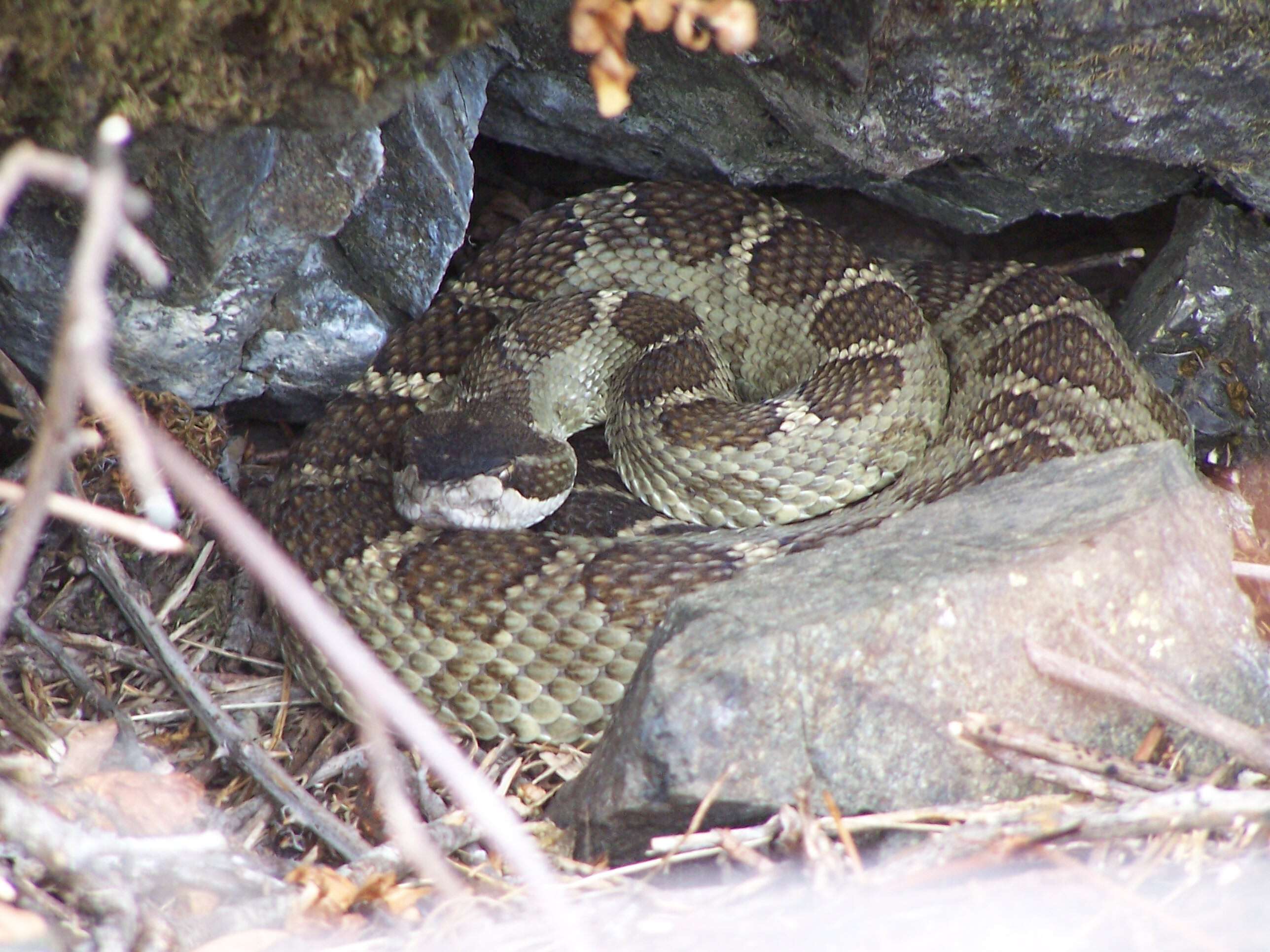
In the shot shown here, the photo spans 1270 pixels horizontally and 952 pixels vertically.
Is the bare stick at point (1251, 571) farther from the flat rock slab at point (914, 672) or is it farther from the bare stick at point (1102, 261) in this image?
the bare stick at point (1102, 261)

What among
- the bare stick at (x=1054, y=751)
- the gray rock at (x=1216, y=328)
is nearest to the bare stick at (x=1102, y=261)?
the gray rock at (x=1216, y=328)

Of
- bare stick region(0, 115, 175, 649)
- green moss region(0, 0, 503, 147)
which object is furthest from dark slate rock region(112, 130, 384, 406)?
bare stick region(0, 115, 175, 649)

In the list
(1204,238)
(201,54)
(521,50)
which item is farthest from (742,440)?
(201,54)

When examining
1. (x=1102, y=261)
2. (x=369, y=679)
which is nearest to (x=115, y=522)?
(x=369, y=679)

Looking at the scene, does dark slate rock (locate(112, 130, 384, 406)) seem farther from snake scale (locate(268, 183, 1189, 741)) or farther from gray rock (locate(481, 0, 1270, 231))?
gray rock (locate(481, 0, 1270, 231))

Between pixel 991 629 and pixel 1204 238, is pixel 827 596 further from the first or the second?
pixel 1204 238

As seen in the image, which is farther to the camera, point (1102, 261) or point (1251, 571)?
point (1102, 261)

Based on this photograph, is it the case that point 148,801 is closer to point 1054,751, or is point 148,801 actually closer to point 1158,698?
point 1054,751
